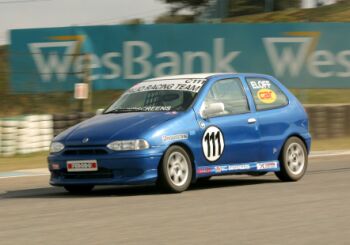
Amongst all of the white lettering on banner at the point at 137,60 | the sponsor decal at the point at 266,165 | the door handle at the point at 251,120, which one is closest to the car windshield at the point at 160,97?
the door handle at the point at 251,120

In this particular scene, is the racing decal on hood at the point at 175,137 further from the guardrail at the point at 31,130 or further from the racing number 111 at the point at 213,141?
the guardrail at the point at 31,130

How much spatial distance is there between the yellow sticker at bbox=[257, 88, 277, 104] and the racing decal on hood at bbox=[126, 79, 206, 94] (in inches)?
38.9

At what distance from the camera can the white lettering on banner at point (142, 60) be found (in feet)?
77.9

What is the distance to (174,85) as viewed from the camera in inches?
467

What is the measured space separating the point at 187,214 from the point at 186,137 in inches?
81.1

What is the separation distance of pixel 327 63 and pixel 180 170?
14.6m

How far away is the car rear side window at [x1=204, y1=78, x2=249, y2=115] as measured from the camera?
11812 millimetres

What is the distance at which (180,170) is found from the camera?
36.0ft

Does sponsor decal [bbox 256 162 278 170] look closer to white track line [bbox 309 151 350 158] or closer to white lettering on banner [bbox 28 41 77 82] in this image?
white track line [bbox 309 151 350 158]

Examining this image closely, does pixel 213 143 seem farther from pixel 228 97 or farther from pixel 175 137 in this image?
pixel 228 97

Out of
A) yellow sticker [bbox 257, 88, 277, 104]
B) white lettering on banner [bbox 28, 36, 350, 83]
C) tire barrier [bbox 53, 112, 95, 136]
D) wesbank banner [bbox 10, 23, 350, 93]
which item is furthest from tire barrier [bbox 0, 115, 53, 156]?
yellow sticker [bbox 257, 88, 277, 104]

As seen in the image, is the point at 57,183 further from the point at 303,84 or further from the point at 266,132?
the point at 303,84

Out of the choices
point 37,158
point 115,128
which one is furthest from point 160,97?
point 37,158

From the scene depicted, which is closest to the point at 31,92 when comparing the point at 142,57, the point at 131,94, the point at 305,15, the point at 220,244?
the point at 142,57
